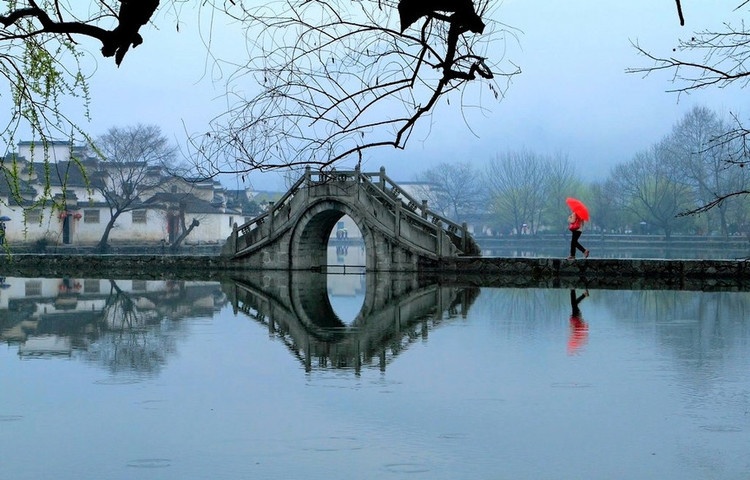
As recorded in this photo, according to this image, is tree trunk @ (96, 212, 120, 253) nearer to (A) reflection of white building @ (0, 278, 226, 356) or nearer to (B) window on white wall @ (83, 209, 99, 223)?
(B) window on white wall @ (83, 209, 99, 223)

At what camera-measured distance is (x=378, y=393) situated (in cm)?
1156

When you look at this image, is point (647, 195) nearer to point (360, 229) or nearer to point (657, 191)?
point (657, 191)

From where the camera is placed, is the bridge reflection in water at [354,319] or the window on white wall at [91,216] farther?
the window on white wall at [91,216]

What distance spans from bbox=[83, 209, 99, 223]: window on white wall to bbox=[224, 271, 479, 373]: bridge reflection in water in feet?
109

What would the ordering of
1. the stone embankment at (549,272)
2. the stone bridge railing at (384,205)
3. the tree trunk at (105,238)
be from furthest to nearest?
1. the tree trunk at (105,238)
2. the stone bridge railing at (384,205)
3. the stone embankment at (549,272)

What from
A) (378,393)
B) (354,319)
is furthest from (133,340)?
(378,393)

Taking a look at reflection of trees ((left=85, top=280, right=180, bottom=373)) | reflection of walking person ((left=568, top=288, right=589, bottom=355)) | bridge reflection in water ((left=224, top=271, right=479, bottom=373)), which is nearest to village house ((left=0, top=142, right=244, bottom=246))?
bridge reflection in water ((left=224, top=271, right=479, bottom=373))

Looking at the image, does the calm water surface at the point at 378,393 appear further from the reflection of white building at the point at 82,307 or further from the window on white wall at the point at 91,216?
the window on white wall at the point at 91,216

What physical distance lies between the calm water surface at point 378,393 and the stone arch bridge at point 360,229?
464 inches

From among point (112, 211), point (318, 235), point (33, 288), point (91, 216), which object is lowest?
point (33, 288)

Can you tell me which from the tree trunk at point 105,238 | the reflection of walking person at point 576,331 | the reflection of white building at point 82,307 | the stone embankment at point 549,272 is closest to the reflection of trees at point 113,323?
the reflection of white building at point 82,307

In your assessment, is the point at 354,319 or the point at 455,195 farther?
the point at 455,195

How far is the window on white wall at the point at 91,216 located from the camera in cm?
6400

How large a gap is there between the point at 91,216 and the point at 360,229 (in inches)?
1302
